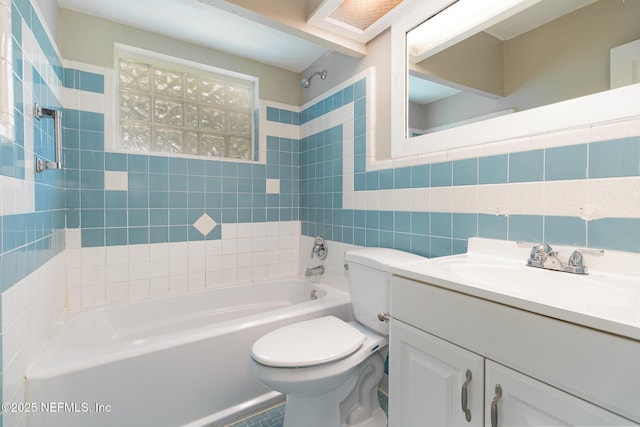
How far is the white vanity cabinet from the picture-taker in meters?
0.53

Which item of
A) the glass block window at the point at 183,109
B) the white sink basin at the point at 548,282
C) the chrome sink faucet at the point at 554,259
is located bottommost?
the white sink basin at the point at 548,282

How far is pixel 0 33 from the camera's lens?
2.67ft

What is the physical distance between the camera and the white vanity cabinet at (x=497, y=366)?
0.53 meters

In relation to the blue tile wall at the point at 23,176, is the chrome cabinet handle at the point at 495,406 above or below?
below

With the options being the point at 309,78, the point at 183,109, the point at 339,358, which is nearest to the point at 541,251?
the point at 339,358

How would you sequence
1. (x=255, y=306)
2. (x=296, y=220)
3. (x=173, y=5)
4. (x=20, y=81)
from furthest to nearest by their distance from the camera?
1. (x=296, y=220)
2. (x=255, y=306)
3. (x=173, y=5)
4. (x=20, y=81)

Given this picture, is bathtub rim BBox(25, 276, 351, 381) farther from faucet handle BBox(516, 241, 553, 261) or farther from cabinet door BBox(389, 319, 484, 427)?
faucet handle BBox(516, 241, 553, 261)

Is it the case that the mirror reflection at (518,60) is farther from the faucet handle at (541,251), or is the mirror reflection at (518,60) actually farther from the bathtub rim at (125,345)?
the bathtub rim at (125,345)

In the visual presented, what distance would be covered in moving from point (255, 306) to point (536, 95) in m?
2.21

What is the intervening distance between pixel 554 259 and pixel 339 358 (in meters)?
0.88

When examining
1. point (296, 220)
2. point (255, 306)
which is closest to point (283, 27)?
point (296, 220)

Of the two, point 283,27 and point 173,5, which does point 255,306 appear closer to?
point 283,27

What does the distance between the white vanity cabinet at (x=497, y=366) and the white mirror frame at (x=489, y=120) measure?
2.44ft

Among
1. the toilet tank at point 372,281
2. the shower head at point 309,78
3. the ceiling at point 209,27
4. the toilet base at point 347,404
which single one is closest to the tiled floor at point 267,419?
the toilet base at point 347,404
